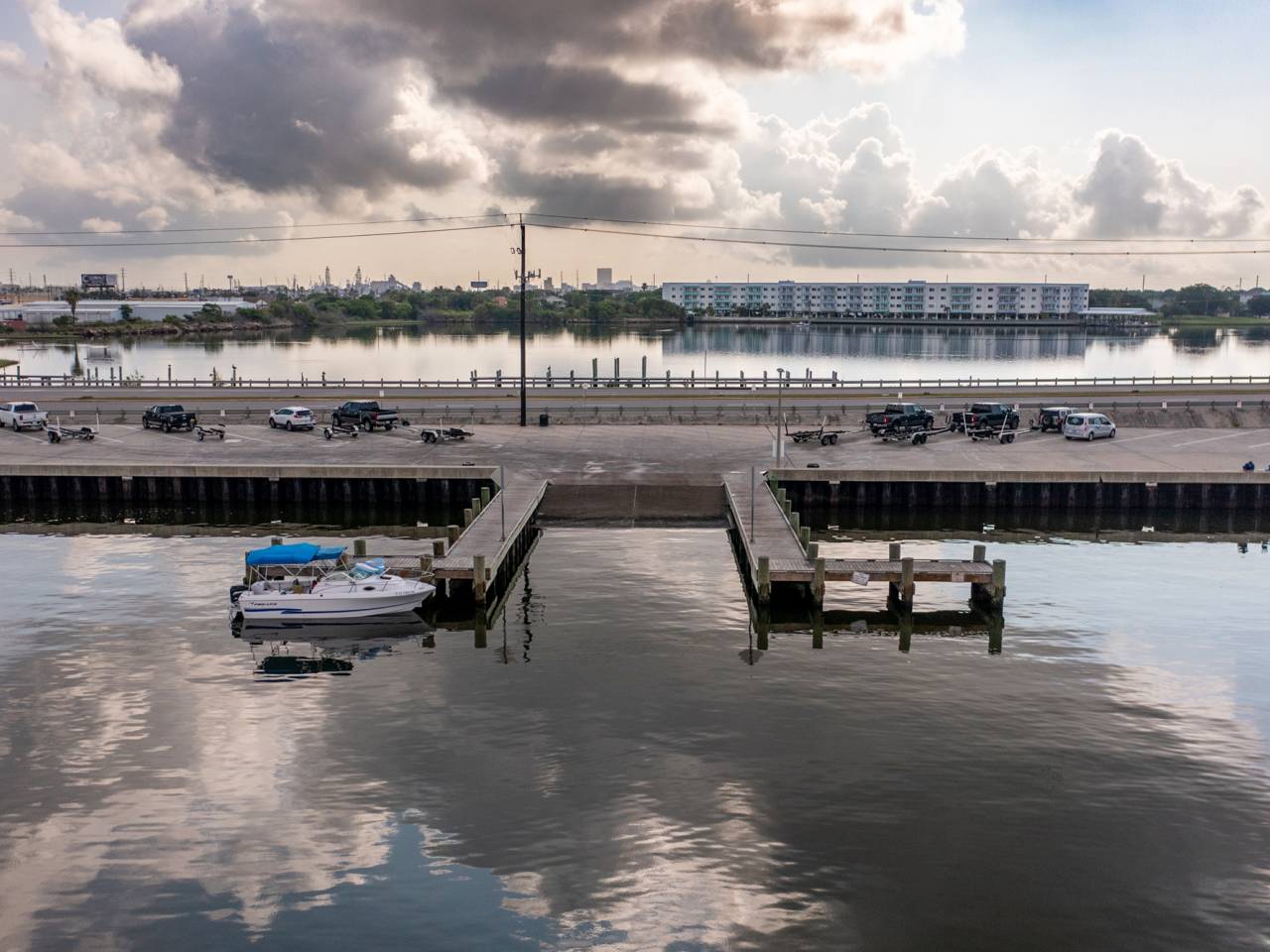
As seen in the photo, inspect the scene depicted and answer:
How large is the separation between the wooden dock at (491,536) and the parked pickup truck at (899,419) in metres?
24.7

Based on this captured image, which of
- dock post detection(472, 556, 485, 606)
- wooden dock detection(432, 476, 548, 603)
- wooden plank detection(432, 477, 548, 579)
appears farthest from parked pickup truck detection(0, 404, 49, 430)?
dock post detection(472, 556, 485, 606)

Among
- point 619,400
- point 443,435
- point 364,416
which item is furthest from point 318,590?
point 619,400

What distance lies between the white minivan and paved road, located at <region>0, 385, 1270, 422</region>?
25.6ft

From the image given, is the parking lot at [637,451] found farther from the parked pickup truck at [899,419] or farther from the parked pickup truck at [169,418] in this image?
the parked pickup truck at [899,419]

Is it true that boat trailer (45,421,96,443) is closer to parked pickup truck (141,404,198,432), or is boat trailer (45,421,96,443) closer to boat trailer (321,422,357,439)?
parked pickup truck (141,404,198,432)

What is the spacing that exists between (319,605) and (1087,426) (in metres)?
51.0

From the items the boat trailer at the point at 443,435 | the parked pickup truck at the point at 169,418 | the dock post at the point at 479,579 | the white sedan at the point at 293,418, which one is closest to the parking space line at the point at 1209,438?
the boat trailer at the point at 443,435

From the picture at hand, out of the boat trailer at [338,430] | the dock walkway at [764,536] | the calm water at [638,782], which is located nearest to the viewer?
the calm water at [638,782]

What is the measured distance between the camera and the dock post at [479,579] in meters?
37.8

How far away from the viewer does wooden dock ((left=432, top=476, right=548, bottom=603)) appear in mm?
38562

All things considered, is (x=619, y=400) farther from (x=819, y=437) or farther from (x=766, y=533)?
(x=766, y=533)

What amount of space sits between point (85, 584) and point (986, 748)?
120ft

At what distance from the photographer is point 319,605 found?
3669 cm

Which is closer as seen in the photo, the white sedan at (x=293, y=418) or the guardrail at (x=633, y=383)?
the white sedan at (x=293, y=418)
